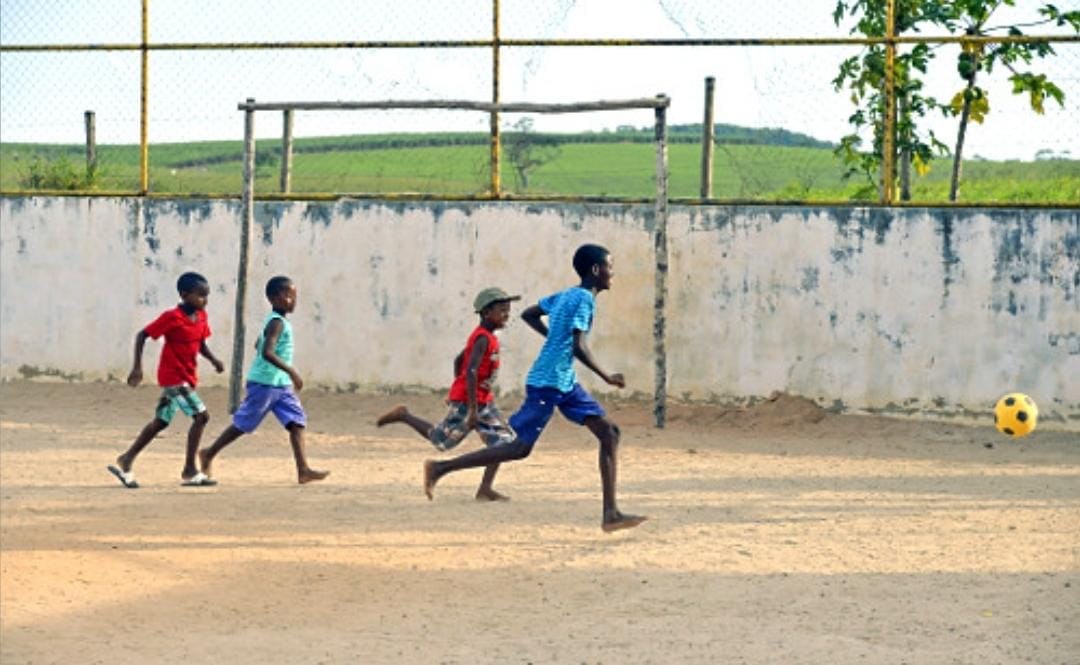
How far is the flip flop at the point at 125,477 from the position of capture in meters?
11.8

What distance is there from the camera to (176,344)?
39.2 feet

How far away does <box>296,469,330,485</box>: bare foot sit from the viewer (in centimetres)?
1203

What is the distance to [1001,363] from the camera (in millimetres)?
15148

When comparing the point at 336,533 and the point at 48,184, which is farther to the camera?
the point at 48,184

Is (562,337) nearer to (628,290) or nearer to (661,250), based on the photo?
(661,250)

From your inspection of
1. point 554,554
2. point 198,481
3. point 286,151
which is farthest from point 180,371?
point 286,151

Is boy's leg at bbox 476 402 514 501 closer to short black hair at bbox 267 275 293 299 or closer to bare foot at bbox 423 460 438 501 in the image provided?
bare foot at bbox 423 460 438 501

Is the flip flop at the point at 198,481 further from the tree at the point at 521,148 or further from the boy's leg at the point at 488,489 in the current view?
the tree at the point at 521,148

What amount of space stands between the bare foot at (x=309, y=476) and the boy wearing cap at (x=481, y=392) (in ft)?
2.81

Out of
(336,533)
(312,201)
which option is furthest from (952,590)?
(312,201)

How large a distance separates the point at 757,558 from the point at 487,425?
2.25 metres

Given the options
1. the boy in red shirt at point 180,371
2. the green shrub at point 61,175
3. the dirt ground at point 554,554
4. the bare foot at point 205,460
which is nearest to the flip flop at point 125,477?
the boy in red shirt at point 180,371

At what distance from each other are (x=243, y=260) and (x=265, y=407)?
14.1 ft

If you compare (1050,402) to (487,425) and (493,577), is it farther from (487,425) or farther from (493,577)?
(493,577)
